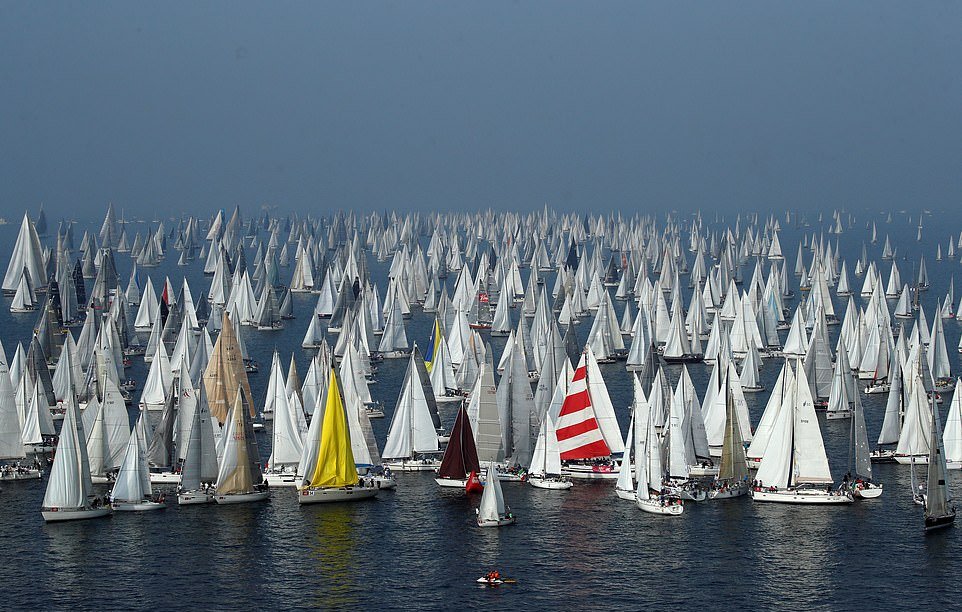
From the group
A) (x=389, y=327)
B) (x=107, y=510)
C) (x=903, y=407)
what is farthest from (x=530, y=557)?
(x=389, y=327)

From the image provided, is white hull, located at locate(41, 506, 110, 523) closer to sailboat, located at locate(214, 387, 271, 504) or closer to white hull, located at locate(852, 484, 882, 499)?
sailboat, located at locate(214, 387, 271, 504)

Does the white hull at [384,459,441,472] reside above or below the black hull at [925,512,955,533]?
above

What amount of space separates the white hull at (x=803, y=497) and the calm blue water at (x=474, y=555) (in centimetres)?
78

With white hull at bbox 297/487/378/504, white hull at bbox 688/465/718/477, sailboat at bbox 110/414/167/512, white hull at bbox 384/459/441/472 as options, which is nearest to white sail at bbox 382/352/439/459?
white hull at bbox 384/459/441/472

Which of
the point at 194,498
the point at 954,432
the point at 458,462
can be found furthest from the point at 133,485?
the point at 954,432

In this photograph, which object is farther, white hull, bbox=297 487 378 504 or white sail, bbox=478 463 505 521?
white hull, bbox=297 487 378 504

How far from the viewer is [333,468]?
73000 mm

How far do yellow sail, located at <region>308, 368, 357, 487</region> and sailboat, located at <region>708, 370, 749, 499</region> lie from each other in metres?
19.7

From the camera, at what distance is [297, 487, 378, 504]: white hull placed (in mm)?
71875

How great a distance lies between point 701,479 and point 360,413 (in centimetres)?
2003

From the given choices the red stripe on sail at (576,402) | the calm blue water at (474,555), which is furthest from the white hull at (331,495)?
the red stripe on sail at (576,402)

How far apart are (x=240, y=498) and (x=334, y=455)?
551cm

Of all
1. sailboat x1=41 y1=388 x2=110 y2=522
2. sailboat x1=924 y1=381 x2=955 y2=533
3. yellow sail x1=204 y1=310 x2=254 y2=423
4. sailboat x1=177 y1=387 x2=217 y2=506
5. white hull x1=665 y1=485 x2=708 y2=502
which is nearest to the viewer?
sailboat x1=924 y1=381 x2=955 y2=533

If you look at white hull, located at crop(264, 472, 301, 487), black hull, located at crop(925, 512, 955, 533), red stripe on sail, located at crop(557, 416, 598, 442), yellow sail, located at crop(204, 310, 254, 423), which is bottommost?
black hull, located at crop(925, 512, 955, 533)
